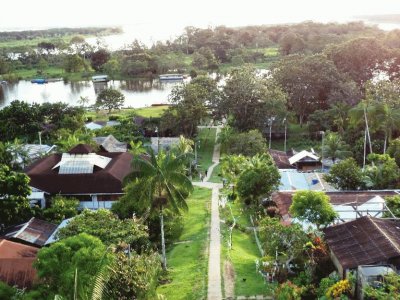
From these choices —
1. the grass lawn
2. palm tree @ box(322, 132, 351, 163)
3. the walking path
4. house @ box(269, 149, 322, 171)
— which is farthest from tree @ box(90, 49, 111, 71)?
the grass lawn

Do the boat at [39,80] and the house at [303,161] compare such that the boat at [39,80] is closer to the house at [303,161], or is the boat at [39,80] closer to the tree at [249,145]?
the tree at [249,145]

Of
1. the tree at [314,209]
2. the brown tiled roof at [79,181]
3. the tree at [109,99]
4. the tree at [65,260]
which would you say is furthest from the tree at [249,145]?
the tree at [109,99]

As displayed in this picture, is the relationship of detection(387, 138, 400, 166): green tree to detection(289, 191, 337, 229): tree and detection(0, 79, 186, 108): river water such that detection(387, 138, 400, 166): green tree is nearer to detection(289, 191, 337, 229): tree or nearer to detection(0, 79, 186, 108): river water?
detection(289, 191, 337, 229): tree

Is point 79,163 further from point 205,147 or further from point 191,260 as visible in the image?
point 205,147

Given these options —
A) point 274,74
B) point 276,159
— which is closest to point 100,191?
point 276,159

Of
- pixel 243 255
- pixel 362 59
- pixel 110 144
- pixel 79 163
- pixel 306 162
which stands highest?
pixel 362 59

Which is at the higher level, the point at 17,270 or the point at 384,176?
the point at 384,176

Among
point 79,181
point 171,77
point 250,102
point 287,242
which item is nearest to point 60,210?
point 79,181
